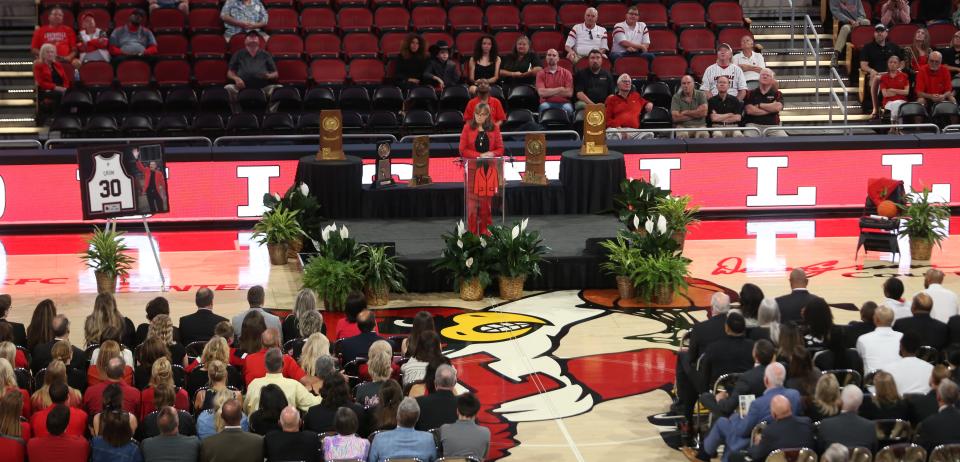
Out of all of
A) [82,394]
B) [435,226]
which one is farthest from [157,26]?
[82,394]

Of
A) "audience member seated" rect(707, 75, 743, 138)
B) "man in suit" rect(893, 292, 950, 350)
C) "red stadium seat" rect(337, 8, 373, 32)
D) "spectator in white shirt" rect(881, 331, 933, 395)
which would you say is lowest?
"spectator in white shirt" rect(881, 331, 933, 395)

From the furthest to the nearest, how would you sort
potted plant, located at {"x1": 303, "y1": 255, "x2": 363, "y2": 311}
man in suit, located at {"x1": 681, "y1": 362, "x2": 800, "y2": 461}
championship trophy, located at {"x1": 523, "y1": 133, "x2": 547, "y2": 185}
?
championship trophy, located at {"x1": 523, "y1": 133, "x2": 547, "y2": 185}, potted plant, located at {"x1": 303, "y1": 255, "x2": 363, "y2": 311}, man in suit, located at {"x1": 681, "y1": 362, "x2": 800, "y2": 461}

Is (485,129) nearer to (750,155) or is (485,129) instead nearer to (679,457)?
(750,155)

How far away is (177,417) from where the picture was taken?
9.14 meters

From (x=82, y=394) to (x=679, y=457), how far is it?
445 cm

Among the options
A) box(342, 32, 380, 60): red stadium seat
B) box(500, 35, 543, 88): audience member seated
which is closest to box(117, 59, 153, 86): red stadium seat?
box(342, 32, 380, 60): red stadium seat

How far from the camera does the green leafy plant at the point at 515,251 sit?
50.2ft

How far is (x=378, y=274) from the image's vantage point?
1509 centimetres

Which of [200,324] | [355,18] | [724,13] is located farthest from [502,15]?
[200,324]

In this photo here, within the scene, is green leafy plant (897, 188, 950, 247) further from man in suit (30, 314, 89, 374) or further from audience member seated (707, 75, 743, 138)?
man in suit (30, 314, 89, 374)

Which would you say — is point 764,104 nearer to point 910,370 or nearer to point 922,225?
point 922,225

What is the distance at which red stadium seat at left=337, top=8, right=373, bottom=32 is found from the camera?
882 inches

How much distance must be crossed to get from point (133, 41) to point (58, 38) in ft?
3.68

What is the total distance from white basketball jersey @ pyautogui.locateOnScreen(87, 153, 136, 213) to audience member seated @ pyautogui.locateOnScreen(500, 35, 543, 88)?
688 centimetres
